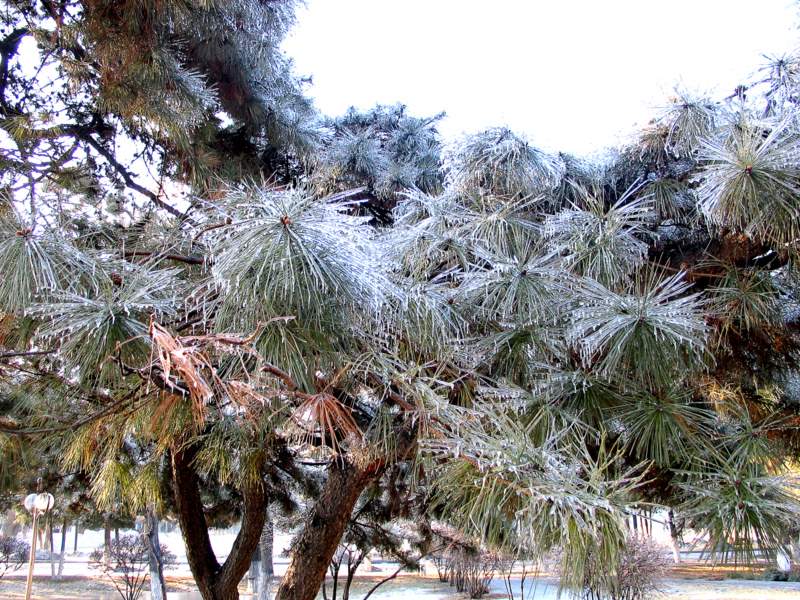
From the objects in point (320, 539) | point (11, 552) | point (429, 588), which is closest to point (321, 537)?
point (320, 539)

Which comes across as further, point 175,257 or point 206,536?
point 206,536

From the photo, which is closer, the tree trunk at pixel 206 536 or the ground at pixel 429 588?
the tree trunk at pixel 206 536

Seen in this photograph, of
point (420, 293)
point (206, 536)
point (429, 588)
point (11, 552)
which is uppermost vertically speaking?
point (420, 293)

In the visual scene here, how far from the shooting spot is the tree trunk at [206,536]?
3.35 meters

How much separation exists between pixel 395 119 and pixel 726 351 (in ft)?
5.86

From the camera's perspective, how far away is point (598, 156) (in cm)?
188

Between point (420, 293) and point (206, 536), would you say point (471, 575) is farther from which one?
point (420, 293)

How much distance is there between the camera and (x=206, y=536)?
3527mm

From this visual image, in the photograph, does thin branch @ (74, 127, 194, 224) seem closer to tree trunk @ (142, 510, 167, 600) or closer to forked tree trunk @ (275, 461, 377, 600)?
forked tree trunk @ (275, 461, 377, 600)

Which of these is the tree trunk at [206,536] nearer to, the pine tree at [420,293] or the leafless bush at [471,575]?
the pine tree at [420,293]

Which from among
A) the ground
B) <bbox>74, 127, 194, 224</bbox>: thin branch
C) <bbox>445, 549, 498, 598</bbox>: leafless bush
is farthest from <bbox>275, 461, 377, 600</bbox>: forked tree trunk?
<bbox>445, 549, 498, 598</bbox>: leafless bush

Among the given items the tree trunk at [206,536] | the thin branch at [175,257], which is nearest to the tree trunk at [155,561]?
the tree trunk at [206,536]

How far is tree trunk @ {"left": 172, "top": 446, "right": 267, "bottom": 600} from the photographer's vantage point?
3.35 meters

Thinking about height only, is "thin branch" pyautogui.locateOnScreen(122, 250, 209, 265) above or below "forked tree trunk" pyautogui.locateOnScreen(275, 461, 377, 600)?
above
